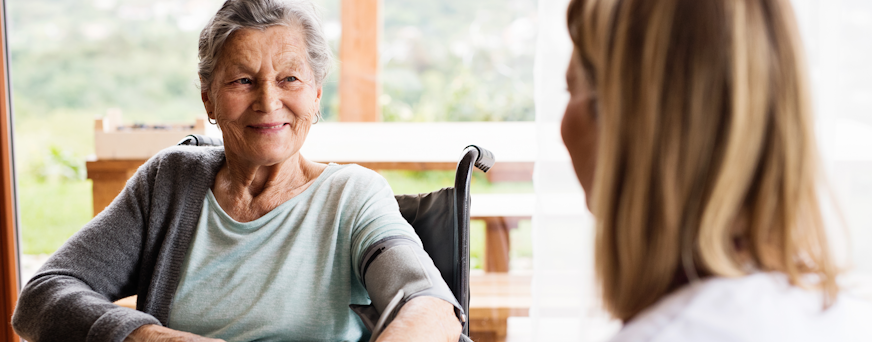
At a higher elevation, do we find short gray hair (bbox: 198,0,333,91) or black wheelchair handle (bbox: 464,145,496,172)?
short gray hair (bbox: 198,0,333,91)

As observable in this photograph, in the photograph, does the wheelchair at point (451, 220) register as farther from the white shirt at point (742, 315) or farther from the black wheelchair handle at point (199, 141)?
the white shirt at point (742, 315)

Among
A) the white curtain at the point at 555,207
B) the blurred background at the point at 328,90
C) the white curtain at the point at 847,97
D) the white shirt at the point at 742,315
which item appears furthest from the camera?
the blurred background at the point at 328,90

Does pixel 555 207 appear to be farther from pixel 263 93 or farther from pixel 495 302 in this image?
pixel 263 93

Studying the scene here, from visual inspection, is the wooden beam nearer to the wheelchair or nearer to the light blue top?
the light blue top

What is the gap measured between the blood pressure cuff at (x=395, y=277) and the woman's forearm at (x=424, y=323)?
0.6 inches

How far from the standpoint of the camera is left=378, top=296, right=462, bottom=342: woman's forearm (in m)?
1.01

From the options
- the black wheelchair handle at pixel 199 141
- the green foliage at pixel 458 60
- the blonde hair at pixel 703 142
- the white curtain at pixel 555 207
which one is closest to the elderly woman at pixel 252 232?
the black wheelchair handle at pixel 199 141

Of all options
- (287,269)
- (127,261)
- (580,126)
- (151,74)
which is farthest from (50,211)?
(580,126)

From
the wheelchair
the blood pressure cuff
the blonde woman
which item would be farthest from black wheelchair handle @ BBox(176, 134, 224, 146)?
the blonde woman

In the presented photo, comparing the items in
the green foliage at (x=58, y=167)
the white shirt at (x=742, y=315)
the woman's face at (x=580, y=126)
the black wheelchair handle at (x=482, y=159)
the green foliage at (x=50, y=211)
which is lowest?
the green foliage at (x=50, y=211)

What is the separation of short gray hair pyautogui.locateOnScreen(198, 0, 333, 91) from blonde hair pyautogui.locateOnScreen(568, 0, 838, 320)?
0.87 meters

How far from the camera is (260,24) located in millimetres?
1279

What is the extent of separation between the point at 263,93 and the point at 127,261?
0.43m

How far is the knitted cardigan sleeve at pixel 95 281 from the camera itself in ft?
3.52
